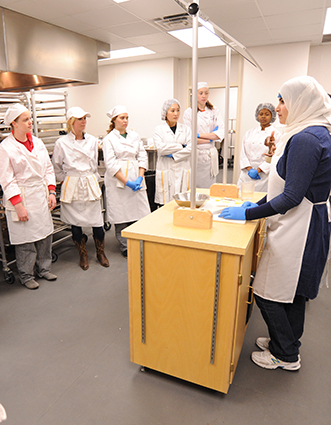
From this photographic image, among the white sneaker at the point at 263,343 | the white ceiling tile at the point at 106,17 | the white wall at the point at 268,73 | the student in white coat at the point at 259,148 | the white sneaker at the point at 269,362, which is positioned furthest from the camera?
the white wall at the point at 268,73

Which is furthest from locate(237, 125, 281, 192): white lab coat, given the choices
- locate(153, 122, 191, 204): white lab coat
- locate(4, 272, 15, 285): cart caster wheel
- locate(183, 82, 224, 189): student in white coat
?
locate(4, 272, 15, 285): cart caster wheel

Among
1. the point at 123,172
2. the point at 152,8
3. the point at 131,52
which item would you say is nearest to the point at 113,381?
the point at 123,172

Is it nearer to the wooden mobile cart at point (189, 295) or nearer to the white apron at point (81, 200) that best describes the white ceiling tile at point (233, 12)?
the white apron at point (81, 200)

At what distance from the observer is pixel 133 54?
5.26 metres

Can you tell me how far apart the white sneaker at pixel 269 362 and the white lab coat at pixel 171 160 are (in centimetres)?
187

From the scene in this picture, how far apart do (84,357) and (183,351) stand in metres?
0.64

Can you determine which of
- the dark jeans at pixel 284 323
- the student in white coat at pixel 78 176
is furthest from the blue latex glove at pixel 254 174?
the dark jeans at pixel 284 323

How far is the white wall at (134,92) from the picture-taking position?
579cm

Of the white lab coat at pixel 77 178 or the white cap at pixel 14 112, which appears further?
the white lab coat at pixel 77 178

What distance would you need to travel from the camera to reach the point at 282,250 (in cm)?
144

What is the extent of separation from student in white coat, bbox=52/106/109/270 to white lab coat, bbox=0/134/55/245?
196 mm

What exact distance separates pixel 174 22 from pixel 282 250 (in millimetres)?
3151

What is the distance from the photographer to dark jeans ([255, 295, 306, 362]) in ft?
5.09

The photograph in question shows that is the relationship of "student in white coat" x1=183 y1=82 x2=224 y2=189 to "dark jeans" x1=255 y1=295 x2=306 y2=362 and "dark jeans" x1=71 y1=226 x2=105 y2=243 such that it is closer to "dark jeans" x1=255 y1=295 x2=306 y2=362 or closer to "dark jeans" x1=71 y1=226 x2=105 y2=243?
"dark jeans" x1=71 y1=226 x2=105 y2=243
